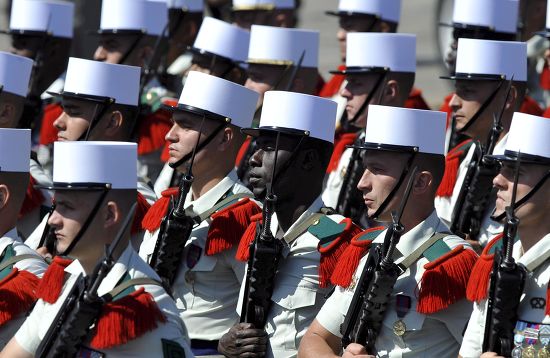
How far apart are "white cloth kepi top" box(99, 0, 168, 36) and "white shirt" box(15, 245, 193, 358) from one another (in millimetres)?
5461

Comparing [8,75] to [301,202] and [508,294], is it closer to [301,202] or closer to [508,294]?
[301,202]

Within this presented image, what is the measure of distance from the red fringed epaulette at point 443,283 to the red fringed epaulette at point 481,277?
19 centimetres

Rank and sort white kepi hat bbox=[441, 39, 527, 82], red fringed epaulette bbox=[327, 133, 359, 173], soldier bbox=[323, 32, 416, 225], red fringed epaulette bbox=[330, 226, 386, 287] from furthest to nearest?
red fringed epaulette bbox=[327, 133, 359, 173] → soldier bbox=[323, 32, 416, 225] → white kepi hat bbox=[441, 39, 527, 82] → red fringed epaulette bbox=[330, 226, 386, 287]

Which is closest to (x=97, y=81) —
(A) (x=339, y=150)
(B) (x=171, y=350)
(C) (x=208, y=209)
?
(A) (x=339, y=150)

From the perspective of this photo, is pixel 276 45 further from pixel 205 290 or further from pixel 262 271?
pixel 262 271

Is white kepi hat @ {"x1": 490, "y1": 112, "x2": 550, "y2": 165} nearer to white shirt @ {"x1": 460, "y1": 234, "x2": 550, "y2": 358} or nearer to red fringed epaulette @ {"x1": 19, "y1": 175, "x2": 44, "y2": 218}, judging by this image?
white shirt @ {"x1": 460, "y1": 234, "x2": 550, "y2": 358}

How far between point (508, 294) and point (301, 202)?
1889 millimetres

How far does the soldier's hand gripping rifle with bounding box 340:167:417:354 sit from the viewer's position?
740 cm

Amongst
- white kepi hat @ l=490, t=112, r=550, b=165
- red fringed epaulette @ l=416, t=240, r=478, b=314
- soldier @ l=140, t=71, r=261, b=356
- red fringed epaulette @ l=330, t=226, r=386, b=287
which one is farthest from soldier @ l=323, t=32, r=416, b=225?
white kepi hat @ l=490, t=112, r=550, b=165

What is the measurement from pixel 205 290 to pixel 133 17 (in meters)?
4.27

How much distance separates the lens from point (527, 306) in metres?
7.07

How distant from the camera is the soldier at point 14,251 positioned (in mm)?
8016

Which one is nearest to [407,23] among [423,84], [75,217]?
[423,84]

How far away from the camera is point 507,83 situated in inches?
378
